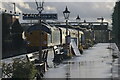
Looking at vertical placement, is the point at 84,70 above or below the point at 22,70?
below

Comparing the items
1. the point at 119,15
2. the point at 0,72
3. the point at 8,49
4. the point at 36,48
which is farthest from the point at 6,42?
the point at 0,72

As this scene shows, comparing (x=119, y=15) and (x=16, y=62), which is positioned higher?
(x=119, y=15)

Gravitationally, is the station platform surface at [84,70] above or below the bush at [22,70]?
below

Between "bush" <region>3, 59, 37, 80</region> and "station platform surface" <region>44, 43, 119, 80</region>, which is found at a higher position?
"bush" <region>3, 59, 37, 80</region>

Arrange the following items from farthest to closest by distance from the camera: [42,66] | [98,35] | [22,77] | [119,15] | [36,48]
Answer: [98,35] < [119,15] < [36,48] < [42,66] < [22,77]

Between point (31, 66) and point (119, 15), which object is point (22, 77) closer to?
point (31, 66)

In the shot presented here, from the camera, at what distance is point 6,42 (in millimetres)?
49938

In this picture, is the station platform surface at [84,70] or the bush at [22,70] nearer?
the bush at [22,70]

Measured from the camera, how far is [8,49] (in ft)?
164

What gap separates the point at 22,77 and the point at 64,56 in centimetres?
2627

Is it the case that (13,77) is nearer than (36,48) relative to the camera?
Yes

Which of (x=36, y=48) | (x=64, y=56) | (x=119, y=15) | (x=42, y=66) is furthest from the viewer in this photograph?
(x=119, y=15)

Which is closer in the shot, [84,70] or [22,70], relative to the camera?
[22,70]

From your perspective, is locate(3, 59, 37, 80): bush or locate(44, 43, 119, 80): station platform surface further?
locate(44, 43, 119, 80): station platform surface
